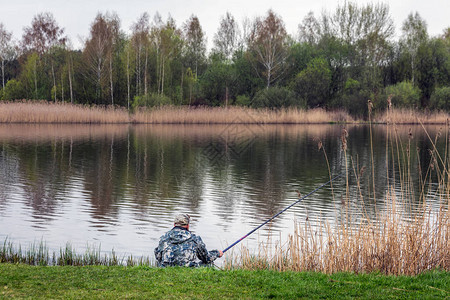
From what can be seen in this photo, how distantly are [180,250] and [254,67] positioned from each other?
51829mm

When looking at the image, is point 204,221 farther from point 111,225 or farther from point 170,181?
point 170,181

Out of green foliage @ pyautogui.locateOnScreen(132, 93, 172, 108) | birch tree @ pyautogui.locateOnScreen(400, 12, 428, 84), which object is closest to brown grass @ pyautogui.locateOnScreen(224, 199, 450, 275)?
green foliage @ pyautogui.locateOnScreen(132, 93, 172, 108)

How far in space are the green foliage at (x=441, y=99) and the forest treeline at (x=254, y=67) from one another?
11 cm

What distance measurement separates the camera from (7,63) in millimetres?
62125

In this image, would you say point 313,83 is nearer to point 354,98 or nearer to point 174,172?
point 354,98

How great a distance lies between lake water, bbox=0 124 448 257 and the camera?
10.8 metres

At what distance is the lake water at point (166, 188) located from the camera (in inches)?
427

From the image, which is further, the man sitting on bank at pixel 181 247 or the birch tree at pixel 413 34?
the birch tree at pixel 413 34

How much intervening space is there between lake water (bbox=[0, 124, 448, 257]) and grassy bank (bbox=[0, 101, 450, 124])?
951 centimetres

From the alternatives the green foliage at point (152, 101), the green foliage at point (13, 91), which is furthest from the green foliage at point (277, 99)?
the green foliage at point (13, 91)

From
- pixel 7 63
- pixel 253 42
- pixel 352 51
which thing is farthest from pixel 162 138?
pixel 7 63

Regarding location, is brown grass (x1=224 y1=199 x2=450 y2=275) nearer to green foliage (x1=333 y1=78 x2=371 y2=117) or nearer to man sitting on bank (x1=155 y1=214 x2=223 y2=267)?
man sitting on bank (x1=155 y1=214 x2=223 y2=267)

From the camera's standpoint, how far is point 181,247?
6.68 metres

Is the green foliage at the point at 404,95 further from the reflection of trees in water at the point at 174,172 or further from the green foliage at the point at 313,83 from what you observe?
the reflection of trees in water at the point at 174,172
